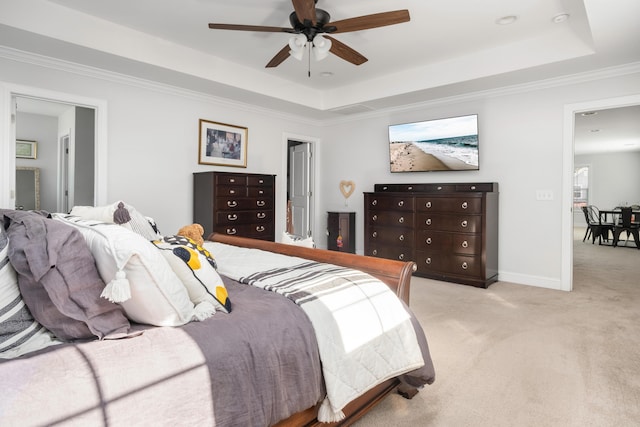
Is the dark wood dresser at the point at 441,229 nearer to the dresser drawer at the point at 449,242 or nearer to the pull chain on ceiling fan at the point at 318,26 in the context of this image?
the dresser drawer at the point at 449,242

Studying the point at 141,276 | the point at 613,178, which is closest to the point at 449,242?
the point at 141,276

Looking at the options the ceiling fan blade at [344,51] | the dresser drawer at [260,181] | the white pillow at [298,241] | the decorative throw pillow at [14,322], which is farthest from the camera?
the dresser drawer at [260,181]

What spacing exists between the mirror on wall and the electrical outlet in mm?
7528

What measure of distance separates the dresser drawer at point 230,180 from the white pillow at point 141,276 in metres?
3.04

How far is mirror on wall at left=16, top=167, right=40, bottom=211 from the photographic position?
597 centimetres

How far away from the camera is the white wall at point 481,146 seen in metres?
3.92

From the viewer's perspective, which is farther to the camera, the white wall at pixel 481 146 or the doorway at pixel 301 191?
the doorway at pixel 301 191

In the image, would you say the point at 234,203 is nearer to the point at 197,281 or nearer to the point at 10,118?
the point at 10,118

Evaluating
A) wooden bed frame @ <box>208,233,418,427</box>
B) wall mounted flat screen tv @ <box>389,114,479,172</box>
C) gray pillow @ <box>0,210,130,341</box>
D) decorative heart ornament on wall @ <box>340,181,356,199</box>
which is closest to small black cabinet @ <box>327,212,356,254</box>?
decorative heart ornament on wall @ <box>340,181,356,199</box>

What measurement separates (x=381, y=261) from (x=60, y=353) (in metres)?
1.42

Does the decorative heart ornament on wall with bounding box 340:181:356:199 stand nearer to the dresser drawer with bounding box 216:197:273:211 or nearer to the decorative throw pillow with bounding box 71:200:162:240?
the dresser drawer with bounding box 216:197:273:211

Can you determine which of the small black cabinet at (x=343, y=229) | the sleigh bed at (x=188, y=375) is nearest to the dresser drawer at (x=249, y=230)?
the small black cabinet at (x=343, y=229)

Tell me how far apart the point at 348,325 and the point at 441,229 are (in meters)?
3.33

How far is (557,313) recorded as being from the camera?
10.7 feet
